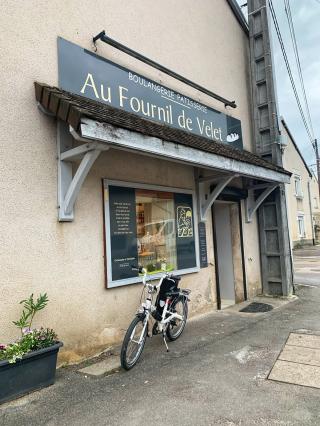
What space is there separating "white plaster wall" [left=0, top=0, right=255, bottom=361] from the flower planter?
1.49 feet

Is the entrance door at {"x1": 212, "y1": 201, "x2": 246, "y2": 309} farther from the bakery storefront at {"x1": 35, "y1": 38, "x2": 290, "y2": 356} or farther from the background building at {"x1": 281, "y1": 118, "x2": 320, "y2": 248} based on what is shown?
the background building at {"x1": 281, "y1": 118, "x2": 320, "y2": 248}

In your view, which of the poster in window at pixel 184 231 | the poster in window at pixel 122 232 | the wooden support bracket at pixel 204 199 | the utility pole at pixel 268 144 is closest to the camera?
the poster in window at pixel 122 232

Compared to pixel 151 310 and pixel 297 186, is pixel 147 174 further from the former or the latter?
pixel 297 186

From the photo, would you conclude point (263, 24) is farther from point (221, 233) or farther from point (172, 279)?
point (172, 279)

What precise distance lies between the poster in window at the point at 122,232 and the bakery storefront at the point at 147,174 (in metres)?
0.01

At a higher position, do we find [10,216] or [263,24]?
[263,24]

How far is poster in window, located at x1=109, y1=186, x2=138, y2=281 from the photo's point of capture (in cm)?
479

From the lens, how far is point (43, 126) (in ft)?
13.5

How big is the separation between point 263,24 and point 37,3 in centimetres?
636

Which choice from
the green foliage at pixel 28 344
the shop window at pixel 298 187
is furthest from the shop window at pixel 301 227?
the green foliage at pixel 28 344

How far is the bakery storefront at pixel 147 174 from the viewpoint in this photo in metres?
4.00

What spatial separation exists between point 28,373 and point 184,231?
11.9ft

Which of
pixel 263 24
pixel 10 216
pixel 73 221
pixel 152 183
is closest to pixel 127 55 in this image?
pixel 152 183

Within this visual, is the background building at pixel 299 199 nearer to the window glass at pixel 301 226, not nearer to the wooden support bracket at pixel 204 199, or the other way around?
the window glass at pixel 301 226
